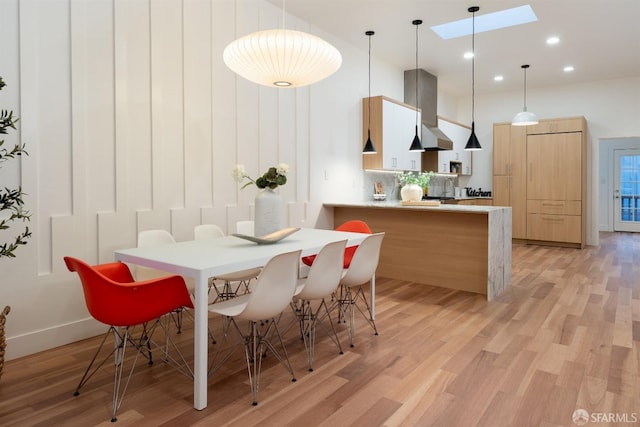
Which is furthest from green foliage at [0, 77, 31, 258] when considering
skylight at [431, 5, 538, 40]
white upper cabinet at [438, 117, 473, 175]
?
white upper cabinet at [438, 117, 473, 175]

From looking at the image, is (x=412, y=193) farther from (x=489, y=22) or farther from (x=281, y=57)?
(x=281, y=57)

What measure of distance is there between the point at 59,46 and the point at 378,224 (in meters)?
3.62

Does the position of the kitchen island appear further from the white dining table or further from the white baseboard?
the white baseboard

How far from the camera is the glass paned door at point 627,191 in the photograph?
396 inches

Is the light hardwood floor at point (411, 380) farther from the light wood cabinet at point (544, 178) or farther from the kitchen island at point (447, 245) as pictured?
the light wood cabinet at point (544, 178)

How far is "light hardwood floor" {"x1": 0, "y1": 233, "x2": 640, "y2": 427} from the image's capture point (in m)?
2.07

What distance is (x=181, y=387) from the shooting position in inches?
93.3

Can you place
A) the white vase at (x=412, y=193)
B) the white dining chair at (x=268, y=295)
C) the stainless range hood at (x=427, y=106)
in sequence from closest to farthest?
1. the white dining chair at (x=268, y=295)
2. the white vase at (x=412, y=193)
3. the stainless range hood at (x=427, y=106)

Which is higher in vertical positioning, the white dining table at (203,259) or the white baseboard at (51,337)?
the white dining table at (203,259)

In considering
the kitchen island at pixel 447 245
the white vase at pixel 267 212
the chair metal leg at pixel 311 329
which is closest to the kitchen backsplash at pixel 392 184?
the kitchen island at pixel 447 245

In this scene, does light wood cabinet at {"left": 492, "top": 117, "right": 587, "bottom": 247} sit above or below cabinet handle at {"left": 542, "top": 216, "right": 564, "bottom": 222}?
above

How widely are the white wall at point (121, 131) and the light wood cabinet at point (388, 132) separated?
3.97ft

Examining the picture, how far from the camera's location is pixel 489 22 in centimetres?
519

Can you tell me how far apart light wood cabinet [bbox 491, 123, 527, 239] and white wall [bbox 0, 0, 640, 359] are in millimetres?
4661
